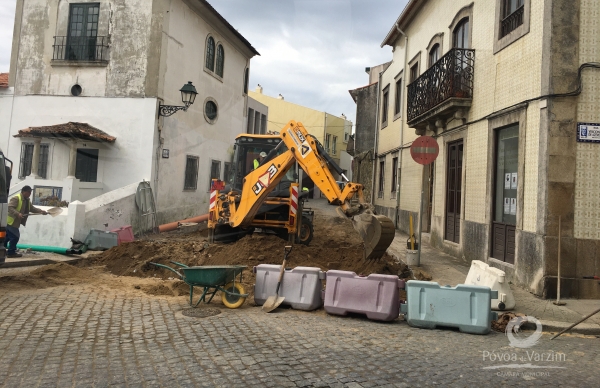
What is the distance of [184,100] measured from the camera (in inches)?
574

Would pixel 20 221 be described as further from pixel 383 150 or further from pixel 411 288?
pixel 383 150

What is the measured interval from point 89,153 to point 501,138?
12957 millimetres

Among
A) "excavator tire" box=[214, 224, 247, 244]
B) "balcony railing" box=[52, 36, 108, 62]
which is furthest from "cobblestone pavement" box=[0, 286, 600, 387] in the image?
"balcony railing" box=[52, 36, 108, 62]

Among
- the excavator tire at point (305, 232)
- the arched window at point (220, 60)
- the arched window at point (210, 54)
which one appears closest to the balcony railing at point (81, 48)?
the arched window at point (210, 54)

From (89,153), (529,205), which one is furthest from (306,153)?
(89,153)

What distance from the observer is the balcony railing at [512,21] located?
886 cm

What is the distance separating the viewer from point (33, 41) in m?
16.3

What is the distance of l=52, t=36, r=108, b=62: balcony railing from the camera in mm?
15805

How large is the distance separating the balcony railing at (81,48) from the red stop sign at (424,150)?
11.6m

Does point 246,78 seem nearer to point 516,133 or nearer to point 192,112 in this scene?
point 192,112

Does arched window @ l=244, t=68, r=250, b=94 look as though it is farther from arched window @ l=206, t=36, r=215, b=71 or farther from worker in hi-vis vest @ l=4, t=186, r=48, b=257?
worker in hi-vis vest @ l=4, t=186, r=48, b=257

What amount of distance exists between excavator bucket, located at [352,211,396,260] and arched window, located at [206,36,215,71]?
13543mm

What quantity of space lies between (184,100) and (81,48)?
15.4 ft

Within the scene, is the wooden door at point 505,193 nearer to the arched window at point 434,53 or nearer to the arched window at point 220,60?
the arched window at point 434,53
